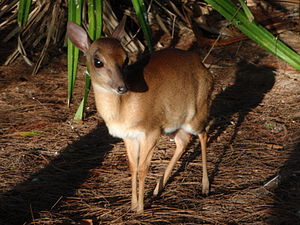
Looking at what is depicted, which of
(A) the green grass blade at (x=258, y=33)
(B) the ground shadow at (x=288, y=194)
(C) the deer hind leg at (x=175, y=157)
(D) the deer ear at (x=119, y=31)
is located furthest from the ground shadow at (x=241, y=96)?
(D) the deer ear at (x=119, y=31)

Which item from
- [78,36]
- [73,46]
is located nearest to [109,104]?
[78,36]

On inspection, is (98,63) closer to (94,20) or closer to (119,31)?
(119,31)

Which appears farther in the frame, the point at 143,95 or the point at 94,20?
the point at 94,20

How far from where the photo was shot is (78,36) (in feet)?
12.8

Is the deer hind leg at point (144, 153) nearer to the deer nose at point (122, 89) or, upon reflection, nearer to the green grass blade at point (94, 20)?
the deer nose at point (122, 89)

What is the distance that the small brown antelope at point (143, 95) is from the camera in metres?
3.67

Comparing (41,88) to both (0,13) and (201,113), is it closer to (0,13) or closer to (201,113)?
(0,13)

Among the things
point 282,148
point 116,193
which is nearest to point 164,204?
point 116,193

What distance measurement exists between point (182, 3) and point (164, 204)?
13.9 feet

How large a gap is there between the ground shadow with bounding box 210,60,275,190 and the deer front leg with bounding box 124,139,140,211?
1312mm

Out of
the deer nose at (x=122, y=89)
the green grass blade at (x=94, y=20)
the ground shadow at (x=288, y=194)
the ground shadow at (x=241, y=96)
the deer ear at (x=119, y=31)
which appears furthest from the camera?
the ground shadow at (x=241, y=96)

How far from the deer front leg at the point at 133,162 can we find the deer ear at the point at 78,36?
0.91 m

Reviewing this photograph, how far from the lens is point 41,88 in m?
6.52

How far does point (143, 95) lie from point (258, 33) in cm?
154
